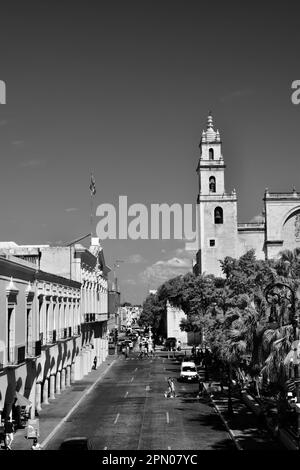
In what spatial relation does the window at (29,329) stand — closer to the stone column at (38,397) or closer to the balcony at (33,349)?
the balcony at (33,349)

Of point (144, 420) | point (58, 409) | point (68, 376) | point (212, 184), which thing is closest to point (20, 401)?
point (144, 420)

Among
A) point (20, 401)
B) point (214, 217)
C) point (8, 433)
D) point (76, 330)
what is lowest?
point (8, 433)

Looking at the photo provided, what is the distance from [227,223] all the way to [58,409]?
59.8 meters

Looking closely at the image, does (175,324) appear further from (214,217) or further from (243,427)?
(243,427)

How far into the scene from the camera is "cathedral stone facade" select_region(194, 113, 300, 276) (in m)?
90.9

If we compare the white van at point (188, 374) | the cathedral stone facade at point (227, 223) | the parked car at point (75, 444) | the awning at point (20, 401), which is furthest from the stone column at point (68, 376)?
the cathedral stone facade at point (227, 223)

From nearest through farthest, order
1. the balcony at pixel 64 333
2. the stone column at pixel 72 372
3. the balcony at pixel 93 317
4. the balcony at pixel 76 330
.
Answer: the balcony at pixel 64 333 < the stone column at pixel 72 372 < the balcony at pixel 76 330 < the balcony at pixel 93 317

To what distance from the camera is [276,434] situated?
→ 83.7ft

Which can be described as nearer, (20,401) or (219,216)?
(20,401)

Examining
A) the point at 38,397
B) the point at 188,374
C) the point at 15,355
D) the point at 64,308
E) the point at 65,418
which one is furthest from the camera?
the point at 188,374

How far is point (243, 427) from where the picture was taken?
1135 inches

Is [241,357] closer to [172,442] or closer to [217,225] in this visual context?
[172,442]

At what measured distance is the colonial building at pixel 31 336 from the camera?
28250 mm
